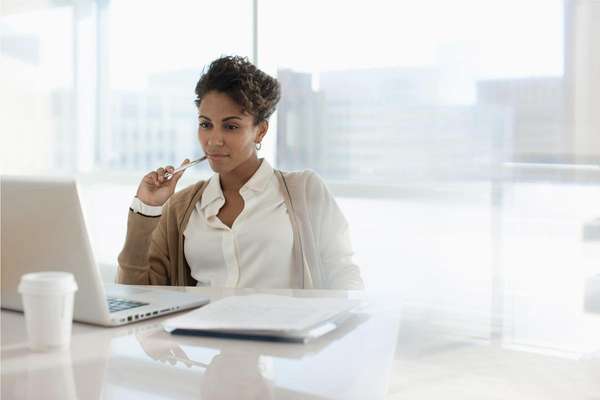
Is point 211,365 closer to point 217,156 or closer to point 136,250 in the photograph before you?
point 136,250

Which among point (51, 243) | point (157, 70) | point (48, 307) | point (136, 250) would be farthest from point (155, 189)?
point (157, 70)

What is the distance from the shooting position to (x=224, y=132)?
202 centimetres

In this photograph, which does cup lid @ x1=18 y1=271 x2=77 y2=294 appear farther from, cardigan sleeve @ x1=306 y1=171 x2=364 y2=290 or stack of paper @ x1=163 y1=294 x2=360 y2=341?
cardigan sleeve @ x1=306 y1=171 x2=364 y2=290

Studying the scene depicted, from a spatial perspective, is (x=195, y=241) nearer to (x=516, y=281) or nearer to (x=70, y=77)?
(x=516, y=281)

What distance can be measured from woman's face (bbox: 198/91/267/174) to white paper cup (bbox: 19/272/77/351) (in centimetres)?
109

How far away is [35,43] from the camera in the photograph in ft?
14.4

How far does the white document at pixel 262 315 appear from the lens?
984 mm

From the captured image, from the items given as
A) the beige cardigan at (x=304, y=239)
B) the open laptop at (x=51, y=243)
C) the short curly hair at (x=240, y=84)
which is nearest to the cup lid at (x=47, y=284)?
the open laptop at (x=51, y=243)

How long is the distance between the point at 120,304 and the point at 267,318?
0.30m

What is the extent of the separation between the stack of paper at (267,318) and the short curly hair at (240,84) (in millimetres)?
960

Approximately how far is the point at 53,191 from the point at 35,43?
12.3 feet

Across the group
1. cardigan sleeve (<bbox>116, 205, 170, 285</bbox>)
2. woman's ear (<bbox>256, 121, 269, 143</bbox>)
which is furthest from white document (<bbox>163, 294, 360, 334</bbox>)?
woman's ear (<bbox>256, 121, 269, 143</bbox>)

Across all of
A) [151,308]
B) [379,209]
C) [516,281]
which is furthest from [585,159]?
[151,308]

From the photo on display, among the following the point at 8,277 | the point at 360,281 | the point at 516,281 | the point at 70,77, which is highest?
the point at 70,77
